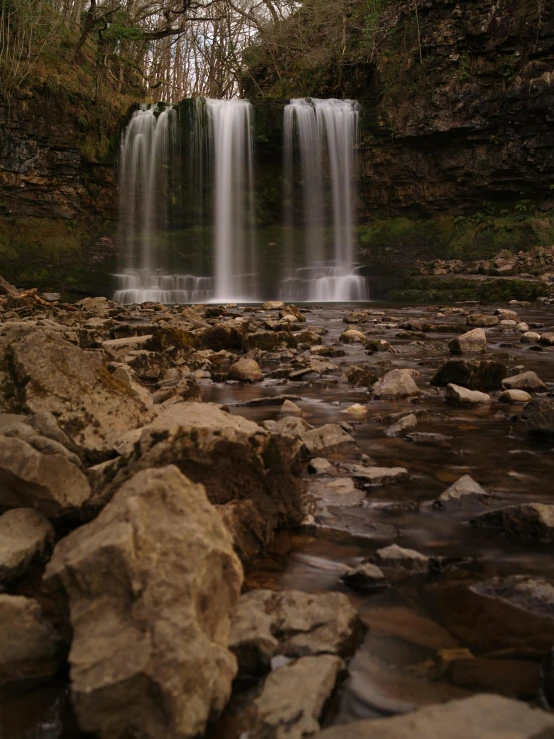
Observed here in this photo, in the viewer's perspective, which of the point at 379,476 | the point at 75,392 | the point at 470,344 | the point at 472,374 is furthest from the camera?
the point at 470,344

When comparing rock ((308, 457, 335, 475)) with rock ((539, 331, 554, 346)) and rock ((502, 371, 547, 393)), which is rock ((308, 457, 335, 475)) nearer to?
rock ((502, 371, 547, 393))

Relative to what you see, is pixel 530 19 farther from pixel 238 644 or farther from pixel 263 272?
pixel 238 644

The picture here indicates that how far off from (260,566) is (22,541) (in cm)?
74

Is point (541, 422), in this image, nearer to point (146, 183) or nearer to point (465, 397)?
point (465, 397)

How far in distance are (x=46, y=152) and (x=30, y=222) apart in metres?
2.40

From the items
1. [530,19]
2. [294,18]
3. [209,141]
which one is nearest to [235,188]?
[209,141]

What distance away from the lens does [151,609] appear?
127cm

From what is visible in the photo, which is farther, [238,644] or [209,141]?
Result: [209,141]

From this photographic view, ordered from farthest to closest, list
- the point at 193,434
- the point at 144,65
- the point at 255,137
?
the point at 144,65
the point at 255,137
the point at 193,434

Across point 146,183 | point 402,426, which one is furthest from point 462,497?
point 146,183

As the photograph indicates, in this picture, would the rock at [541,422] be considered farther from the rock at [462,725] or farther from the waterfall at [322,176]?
the waterfall at [322,176]

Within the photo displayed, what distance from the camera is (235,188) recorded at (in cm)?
2212

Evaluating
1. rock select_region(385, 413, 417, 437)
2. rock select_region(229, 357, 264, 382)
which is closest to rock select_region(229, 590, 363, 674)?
rock select_region(385, 413, 417, 437)

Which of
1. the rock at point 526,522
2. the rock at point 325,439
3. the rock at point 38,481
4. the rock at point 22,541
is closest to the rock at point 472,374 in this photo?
the rock at point 325,439
